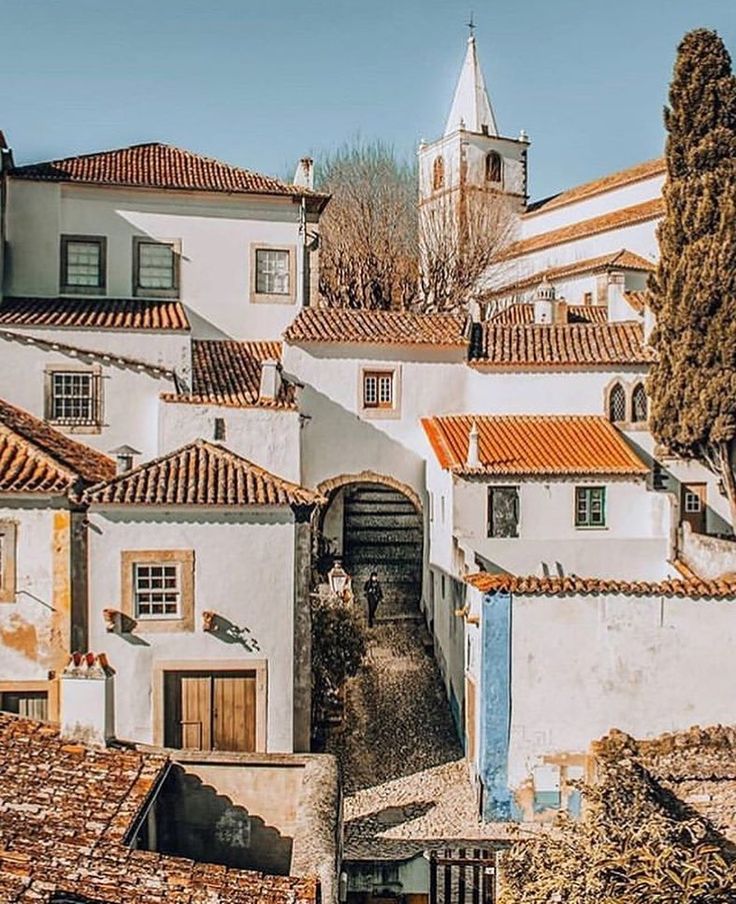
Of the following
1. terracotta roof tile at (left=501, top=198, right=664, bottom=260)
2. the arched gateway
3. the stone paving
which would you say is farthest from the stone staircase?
terracotta roof tile at (left=501, top=198, right=664, bottom=260)

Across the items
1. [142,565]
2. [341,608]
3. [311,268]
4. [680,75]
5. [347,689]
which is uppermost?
[680,75]

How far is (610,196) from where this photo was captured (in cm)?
4500

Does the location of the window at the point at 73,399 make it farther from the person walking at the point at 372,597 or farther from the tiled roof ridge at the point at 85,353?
the person walking at the point at 372,597

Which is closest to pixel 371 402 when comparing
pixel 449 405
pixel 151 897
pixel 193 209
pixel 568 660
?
pixel 449 405

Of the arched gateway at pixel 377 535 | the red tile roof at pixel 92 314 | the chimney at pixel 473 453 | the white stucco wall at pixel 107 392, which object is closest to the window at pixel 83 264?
the red tile roof at pixel 92 314

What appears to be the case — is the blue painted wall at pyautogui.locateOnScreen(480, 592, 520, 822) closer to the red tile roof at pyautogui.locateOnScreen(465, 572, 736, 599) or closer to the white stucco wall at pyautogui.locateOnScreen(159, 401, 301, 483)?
the red tile roof at pyautogui.locateOnScreen(465, 572, 736, 599)

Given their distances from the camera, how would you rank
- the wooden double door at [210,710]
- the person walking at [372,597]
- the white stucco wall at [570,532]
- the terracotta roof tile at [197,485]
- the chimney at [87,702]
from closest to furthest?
the chimney at [87,702]
the terracotta roof tile at [197,485]
the wooden double door at [210,710]
the white stucco wall at [570,532]
the person walking at [372,597]

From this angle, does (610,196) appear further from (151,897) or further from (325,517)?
(151,897)

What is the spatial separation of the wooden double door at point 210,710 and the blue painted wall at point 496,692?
11.4 ft

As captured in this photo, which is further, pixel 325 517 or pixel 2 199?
pixel 325 517

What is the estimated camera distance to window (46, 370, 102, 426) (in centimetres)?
2048

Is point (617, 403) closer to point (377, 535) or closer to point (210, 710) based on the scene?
point (377, 535)

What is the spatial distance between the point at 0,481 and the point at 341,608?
21.6 feet

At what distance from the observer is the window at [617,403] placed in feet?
85.7
